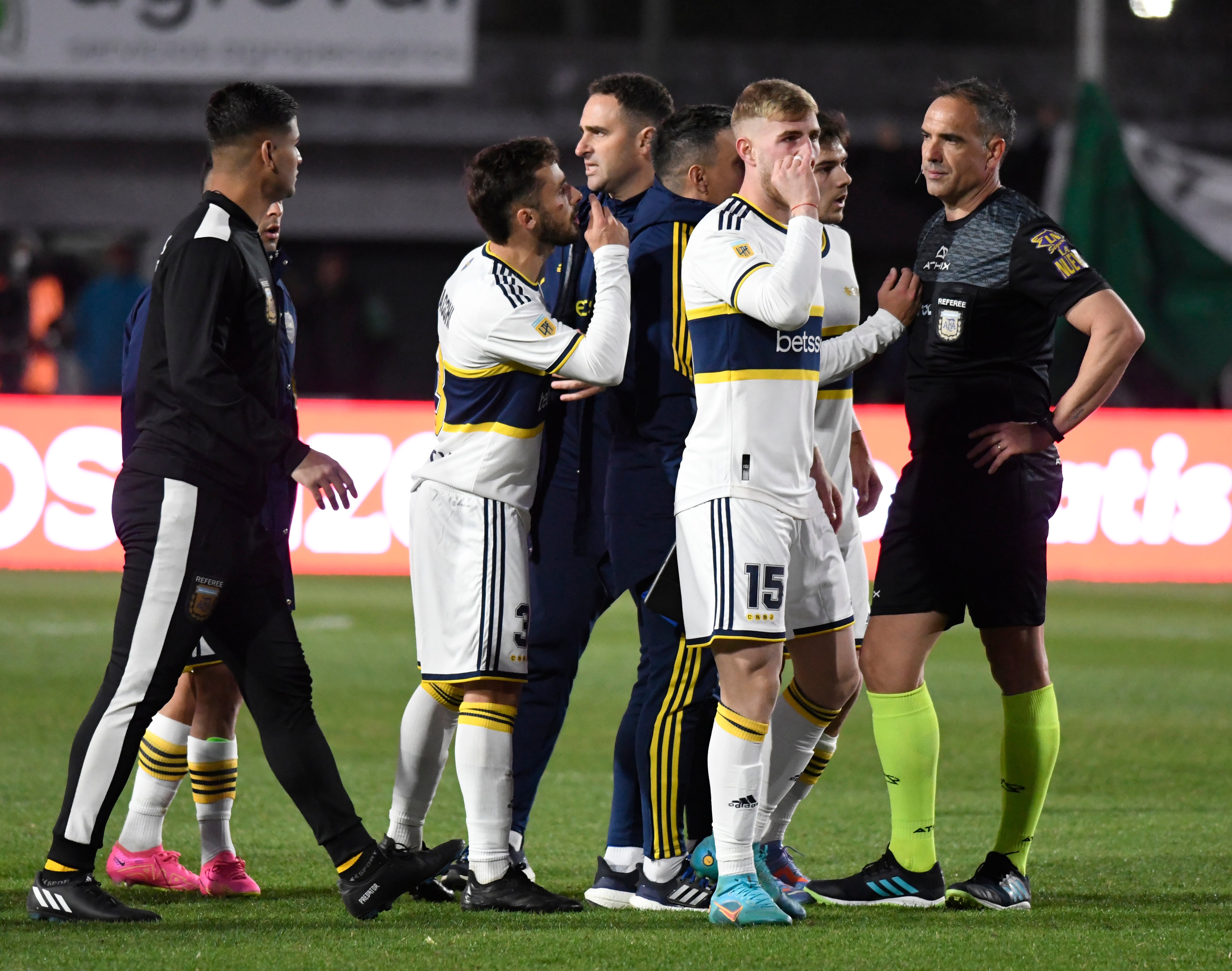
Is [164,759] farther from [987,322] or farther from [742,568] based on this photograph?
[987,322]

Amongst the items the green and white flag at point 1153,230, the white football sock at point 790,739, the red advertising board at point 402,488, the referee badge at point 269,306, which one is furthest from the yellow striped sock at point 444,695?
the green and white flag at point 1153,230

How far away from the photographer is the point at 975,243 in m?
4.73

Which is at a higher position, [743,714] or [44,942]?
[743,714]

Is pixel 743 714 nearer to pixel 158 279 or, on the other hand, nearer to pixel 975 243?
pixel 975 243

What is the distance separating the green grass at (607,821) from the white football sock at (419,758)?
0.22 meters

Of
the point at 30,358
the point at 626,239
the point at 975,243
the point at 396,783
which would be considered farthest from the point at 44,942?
the point at 30,358

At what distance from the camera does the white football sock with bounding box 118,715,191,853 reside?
4.98 m

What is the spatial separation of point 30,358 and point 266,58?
4.54 meters

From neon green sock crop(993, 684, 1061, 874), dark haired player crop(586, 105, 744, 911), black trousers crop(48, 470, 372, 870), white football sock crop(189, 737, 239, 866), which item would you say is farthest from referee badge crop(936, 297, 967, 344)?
→ white football sock crop(189, 737, 239, 866)

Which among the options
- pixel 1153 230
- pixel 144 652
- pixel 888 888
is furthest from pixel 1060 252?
pixel 1153 230

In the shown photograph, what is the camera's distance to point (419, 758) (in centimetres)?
459

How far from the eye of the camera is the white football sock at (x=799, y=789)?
190 inches

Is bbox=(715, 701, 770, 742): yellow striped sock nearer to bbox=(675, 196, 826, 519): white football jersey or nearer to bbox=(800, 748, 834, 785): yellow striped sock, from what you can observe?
bbox=(675, 196, 826, 519): white football jersey

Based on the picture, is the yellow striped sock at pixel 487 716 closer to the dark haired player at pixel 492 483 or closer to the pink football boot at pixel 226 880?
the dark haired player at pixel 492 483
